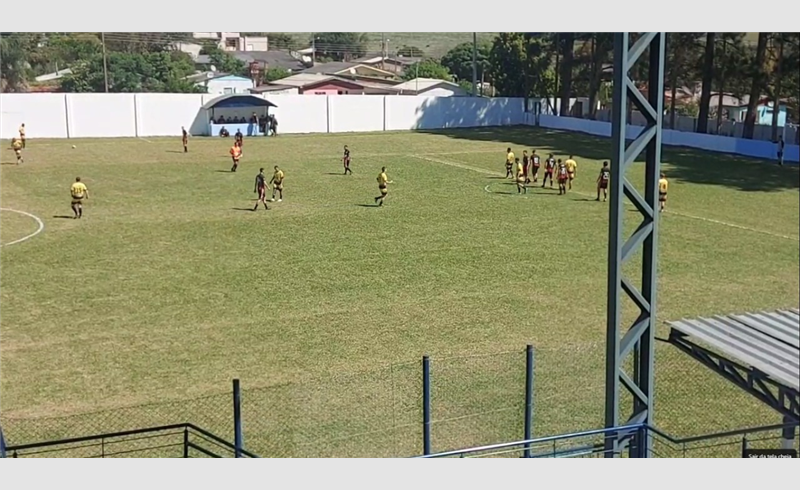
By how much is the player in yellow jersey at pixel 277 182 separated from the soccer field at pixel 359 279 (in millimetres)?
163

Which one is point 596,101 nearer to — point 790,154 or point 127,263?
point 790,154

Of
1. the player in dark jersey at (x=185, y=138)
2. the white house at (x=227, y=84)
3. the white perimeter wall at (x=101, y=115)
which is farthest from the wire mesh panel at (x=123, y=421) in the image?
the white perimeter wall at (x=101, y=115)

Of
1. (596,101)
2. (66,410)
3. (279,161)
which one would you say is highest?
(596,101)

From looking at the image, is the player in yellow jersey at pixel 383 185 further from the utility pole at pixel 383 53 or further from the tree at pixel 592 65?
the tree at pixel 592 65

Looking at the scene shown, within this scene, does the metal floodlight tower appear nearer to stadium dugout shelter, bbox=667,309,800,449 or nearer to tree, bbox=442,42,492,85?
stadium dugout shelter, bbox=667,309,800,449

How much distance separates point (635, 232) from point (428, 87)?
7598 millimetres

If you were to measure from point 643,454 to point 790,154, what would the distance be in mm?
2356

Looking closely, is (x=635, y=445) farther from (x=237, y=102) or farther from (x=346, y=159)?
(x=237, y=102)

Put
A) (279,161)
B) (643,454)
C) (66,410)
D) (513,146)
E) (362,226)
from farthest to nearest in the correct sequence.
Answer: (513,146)
(279,161)
(362,226)
(66,410)
(643,454)

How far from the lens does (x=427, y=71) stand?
12539 mm

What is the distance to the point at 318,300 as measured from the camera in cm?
1176

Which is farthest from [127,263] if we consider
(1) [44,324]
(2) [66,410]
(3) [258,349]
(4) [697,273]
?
(4) [697,273]

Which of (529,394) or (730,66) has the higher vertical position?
(730,66)

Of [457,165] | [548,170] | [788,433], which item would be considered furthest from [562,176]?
[788,433]
